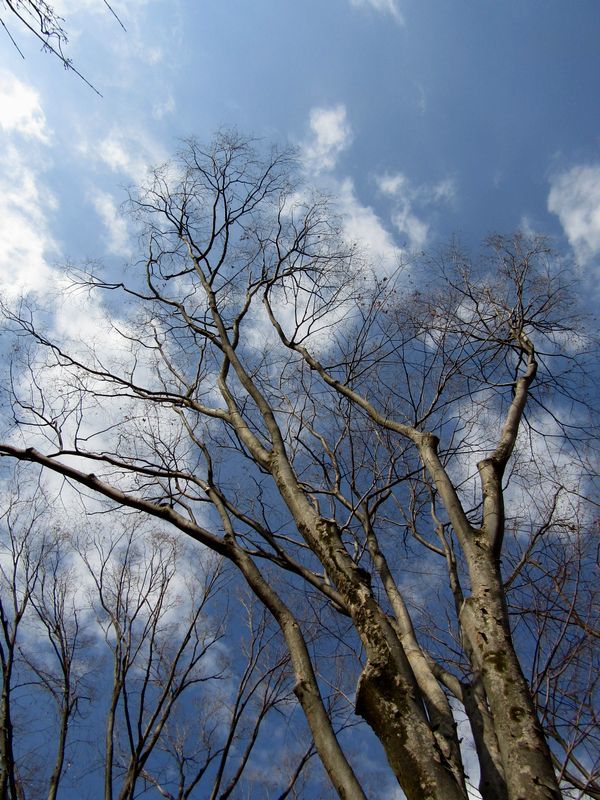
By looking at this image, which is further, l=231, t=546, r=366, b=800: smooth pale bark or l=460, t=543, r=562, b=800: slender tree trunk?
l=231, t=546, r=366, b=800: smooth pale bark

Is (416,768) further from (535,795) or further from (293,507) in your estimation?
(293,507)

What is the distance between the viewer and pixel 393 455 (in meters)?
6.89

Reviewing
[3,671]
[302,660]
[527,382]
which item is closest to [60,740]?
[3,671]

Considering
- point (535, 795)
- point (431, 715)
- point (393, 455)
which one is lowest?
point (535, 795)

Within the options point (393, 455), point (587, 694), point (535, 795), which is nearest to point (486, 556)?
point (535, 795)

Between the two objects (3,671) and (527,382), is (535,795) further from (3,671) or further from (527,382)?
(3,671)

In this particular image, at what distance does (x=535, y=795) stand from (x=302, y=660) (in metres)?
1.22

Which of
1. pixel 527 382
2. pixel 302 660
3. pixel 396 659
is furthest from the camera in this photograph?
pixel 527 382

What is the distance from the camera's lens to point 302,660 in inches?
111

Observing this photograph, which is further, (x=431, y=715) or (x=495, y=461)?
(x=495, y=461)

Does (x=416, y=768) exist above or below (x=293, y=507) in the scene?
below

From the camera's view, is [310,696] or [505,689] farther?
[310,696]

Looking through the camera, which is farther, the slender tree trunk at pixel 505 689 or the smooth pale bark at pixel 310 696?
the smooth pale bark at pixel 310 696

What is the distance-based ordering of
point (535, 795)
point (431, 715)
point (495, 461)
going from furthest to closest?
point (495, 461)
point (431, 715)
point (535, 795)
